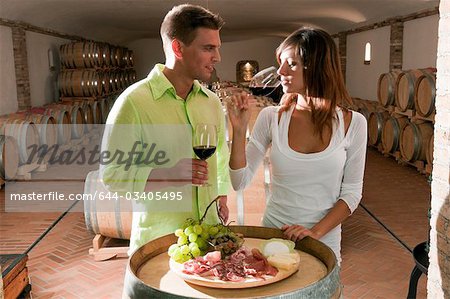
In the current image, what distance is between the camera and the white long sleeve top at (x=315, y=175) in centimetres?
191

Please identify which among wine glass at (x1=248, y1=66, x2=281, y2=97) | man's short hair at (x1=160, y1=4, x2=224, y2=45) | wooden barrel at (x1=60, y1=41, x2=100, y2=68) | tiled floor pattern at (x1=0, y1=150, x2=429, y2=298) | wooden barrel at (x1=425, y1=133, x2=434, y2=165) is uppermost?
wooden barrel at (x1=60, y1=41, x2=100, y2=68)

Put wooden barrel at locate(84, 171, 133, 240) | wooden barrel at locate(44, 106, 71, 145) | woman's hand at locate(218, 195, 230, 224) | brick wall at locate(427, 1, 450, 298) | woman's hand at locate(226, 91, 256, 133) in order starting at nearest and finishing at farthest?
woman's hand at locate(226, 91, 256, 133), woman's hand at locate(218, 195, 230, 224), brick wall at locate(427, 1, 450, 298), wooden barrel at locate(84, 171, 133, 240), wooden barrel at locate(44, 106, 71, 145)

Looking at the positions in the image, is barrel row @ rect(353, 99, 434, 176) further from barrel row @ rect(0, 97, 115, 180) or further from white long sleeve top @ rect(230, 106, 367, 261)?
white long sleeve top @ rect(230, 106, 367, 261)

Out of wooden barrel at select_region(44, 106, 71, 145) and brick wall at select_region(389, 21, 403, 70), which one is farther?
brick wall at select_region(389, 21, 403, 70)

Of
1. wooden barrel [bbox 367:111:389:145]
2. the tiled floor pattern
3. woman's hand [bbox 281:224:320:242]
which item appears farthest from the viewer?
wooden barrel [bbox 367:111:389:145]

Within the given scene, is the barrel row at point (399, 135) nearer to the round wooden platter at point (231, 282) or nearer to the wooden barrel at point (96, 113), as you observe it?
the wooden barrel at point (96, 113)

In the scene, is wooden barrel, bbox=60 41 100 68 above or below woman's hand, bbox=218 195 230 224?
above

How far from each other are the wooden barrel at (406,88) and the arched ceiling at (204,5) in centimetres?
180

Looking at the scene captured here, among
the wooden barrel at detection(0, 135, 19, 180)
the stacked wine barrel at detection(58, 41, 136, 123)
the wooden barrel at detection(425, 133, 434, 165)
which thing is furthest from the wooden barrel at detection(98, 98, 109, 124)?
the wooden barrel at detection(425, 133, 434, 165)

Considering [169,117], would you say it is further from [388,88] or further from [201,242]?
[388,88]

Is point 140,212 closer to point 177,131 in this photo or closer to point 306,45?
point 177,131

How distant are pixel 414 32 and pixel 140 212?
9489 mm

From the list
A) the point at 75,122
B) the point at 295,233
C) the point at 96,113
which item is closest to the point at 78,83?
the point at 96,113

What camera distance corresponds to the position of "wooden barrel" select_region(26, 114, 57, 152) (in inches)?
324
